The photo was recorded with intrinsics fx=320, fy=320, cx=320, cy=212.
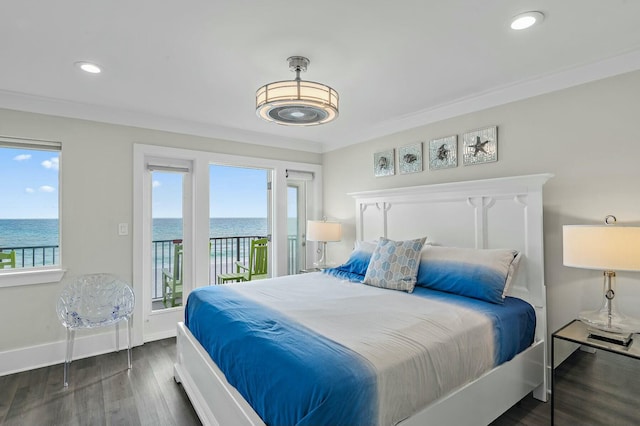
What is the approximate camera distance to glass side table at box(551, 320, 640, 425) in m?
1.83

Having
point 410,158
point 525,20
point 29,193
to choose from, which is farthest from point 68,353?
point 525,20

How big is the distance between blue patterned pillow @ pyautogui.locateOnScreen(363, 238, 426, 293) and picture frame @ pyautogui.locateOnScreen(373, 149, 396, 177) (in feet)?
3.94

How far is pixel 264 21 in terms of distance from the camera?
1.82 m

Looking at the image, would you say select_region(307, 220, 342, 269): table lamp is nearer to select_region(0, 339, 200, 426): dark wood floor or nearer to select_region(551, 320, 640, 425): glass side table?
select_region(0, 339, 200, 426): dark wood floor

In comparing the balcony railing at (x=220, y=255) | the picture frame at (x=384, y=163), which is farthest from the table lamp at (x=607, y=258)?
the balcony railing at (x=220, y=255)

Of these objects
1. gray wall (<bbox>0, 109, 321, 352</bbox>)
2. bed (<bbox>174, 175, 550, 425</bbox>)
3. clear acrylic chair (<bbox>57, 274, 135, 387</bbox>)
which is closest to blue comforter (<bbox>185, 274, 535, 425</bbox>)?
bed (<bbox>174, 175, 550, 425</bbox>)

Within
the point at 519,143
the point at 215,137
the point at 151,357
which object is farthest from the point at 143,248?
the point at 519,143

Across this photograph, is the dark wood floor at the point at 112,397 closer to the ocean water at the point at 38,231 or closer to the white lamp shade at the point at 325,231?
the ocean water at the point at 38,231

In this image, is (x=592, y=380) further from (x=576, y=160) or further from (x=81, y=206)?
(x=81, y=206)

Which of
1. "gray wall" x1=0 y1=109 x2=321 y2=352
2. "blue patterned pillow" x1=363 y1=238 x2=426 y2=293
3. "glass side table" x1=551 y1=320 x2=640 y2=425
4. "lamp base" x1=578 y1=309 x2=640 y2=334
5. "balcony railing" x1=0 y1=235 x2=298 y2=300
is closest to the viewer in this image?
"glass side table" x1=551 y1=320 x2=640 y2=425

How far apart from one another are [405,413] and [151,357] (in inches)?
107

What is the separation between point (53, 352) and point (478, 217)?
4132mm

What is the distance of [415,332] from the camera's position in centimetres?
172

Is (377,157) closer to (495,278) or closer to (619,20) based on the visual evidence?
(495,278)
